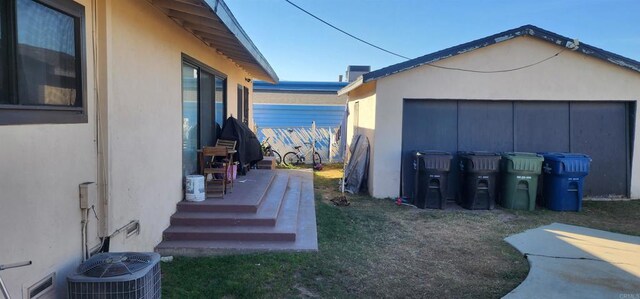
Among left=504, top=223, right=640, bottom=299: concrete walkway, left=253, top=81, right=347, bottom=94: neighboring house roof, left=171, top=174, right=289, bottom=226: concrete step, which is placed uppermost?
left=253, top=81, right=347, bottom=94: neighboring house roof

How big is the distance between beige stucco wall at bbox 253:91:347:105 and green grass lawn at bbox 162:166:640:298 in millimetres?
13377

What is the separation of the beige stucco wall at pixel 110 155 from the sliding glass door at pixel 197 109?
29cm

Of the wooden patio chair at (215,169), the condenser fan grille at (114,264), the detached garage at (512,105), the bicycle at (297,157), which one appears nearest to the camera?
the condenser fan grille at (114,264)

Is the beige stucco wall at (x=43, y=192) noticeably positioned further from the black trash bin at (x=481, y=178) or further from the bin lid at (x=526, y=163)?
the bin lid at (x=526, y=163)

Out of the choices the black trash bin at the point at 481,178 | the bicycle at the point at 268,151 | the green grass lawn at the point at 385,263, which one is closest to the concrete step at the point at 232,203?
the green grass lawn at the point at 385,263

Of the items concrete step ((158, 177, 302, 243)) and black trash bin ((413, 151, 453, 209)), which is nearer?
concrete step ((158, 177, 302, 243))

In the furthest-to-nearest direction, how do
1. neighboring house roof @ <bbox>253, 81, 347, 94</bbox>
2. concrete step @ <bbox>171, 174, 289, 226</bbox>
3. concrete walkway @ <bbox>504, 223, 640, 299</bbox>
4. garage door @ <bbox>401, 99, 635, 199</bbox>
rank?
neighboring house roof @ <bbox>253, 81, 347, 94</bbox> < garage door @ <bbox>401, 99, 635, 199</bbox> < concrete step @ <bbox>171, 174, 289, 226</bbox> < concrete walkway @ <bbox>504, 223, 640, 299</bbox>

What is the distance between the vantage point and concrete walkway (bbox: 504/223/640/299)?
4223mm

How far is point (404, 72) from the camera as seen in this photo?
894 centimetres

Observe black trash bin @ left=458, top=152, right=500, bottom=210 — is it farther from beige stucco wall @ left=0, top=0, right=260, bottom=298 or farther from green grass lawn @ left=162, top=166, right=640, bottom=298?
beige stucco wall @ left=0, top=0, right=260, bottom=298

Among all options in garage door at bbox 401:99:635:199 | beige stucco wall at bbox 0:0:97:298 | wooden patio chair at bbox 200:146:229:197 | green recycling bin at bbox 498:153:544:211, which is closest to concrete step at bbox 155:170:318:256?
wooden patio chair at bbox 200:146:229:197

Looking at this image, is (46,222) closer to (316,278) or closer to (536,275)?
(316,278)

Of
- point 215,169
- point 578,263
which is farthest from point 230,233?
point 578,263

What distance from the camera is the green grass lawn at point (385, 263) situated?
432cm
